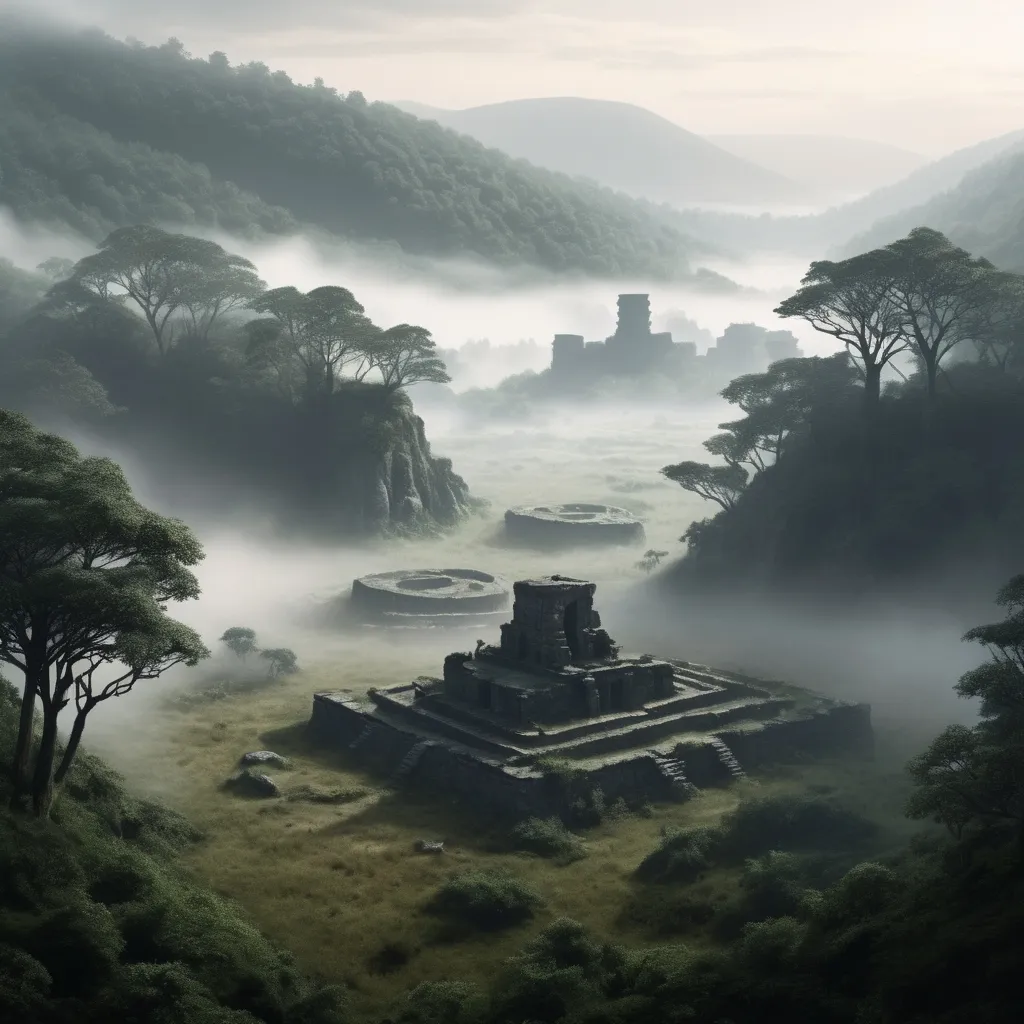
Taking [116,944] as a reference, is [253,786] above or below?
above

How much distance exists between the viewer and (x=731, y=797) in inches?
1742

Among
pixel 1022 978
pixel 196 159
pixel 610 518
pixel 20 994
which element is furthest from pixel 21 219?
pixel 1022 978

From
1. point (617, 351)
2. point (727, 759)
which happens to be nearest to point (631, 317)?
point (617, 351)

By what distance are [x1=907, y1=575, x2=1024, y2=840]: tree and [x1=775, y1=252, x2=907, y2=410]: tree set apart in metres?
39.2

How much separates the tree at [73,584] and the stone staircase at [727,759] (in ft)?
65.4

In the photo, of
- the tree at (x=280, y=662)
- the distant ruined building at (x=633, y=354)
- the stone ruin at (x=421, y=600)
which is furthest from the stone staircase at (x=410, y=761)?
the distant ruined building at (x=633, y=354)

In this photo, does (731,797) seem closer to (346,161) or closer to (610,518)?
(610,518)

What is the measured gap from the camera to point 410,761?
150 ft

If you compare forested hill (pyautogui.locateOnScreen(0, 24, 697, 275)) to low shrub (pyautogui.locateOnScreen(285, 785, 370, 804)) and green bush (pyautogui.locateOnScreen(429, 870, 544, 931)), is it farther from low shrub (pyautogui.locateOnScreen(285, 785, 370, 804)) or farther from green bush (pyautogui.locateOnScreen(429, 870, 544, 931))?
green bush (pyautogui.locateOnScreen(429, 870, 544, 931))

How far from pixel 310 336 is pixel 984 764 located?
74.1 m

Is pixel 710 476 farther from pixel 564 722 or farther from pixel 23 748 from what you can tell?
pixel 23 748

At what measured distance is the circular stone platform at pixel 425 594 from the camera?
2813 inches

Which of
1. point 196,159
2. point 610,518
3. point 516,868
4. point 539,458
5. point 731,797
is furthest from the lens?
point 196,159

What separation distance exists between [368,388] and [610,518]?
69.7 feet
